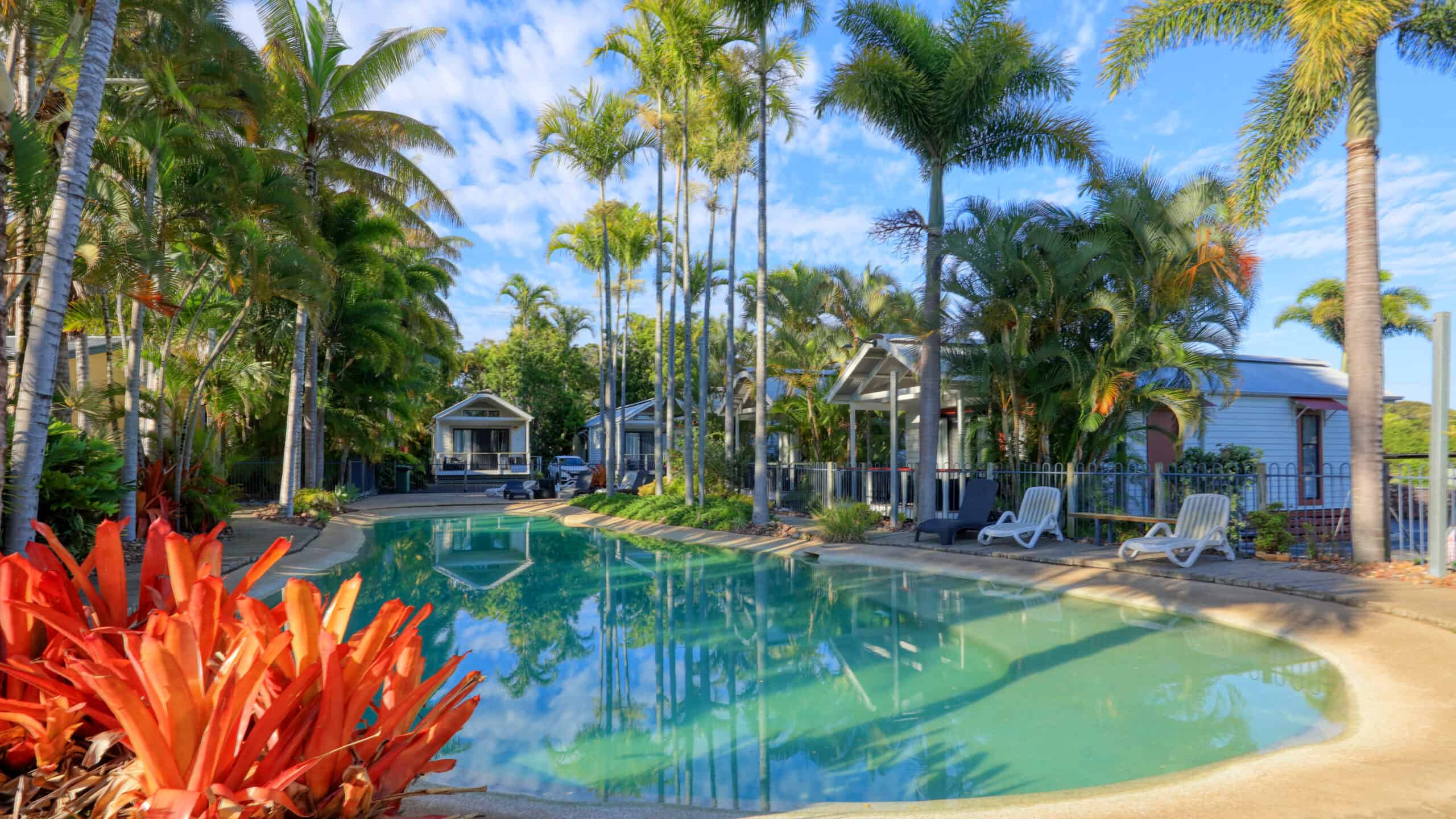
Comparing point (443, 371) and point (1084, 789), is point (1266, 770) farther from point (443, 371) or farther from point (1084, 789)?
point (443, 371)

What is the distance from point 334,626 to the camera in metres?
2.70

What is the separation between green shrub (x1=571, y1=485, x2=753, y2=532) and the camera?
56.7 ft

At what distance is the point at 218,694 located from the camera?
232cm

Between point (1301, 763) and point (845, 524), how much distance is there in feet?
33.5

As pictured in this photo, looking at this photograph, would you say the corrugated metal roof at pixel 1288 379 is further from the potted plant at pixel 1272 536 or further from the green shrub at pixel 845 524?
the green shrub at pixel 845 524

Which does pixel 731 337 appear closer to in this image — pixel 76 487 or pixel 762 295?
pixel 762 295

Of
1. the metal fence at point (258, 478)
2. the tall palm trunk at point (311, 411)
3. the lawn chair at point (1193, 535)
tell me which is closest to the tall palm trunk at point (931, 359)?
the lawn chair at point (1193, 535)

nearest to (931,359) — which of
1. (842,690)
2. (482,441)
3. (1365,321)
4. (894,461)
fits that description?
(894,461)

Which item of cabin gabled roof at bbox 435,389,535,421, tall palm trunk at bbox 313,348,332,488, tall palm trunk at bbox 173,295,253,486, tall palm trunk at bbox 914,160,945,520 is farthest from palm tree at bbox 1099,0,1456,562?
cabin gabled roof at bbox 435,389,535,421

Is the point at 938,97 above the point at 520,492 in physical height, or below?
above

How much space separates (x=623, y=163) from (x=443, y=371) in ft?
67.2

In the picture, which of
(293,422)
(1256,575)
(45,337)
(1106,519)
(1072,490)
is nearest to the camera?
(45,337)

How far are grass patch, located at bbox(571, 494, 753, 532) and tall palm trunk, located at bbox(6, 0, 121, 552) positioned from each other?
495 inches

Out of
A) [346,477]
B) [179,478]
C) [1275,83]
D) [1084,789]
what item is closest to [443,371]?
[346,477]
